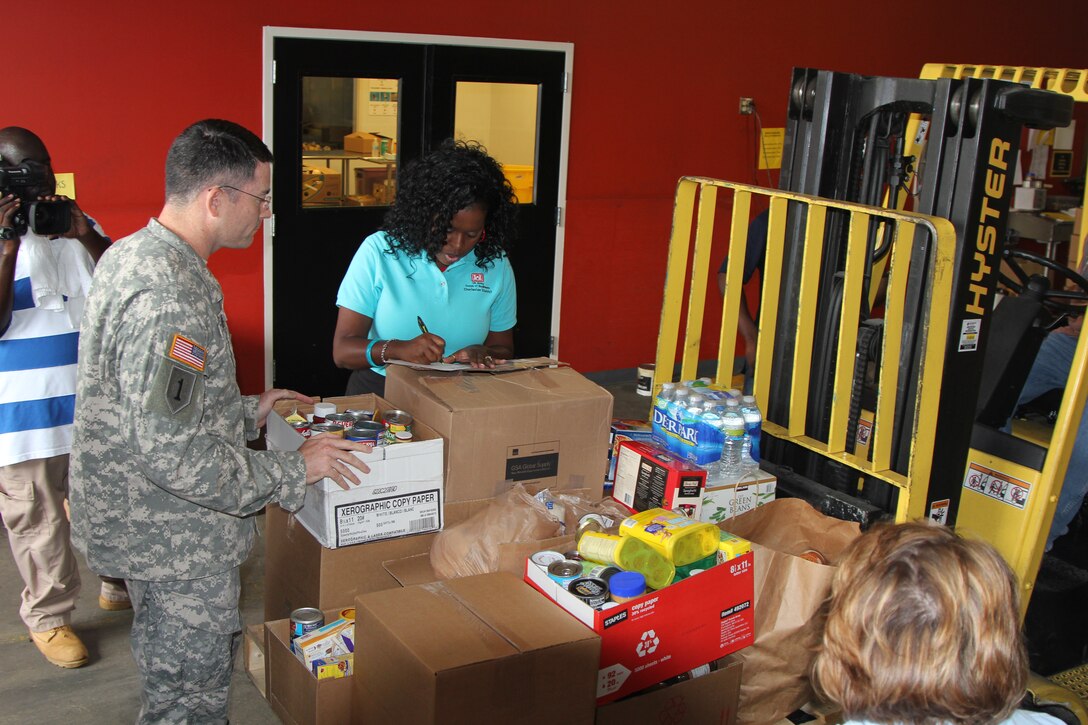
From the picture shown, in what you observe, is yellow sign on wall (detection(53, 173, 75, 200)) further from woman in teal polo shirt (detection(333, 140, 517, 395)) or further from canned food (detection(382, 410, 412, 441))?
canned food (detection(382, 410, 412, 441))

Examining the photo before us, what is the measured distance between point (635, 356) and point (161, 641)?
5538 millimetres

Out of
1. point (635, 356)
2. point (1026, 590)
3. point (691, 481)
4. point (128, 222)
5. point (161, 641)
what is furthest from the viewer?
point (635, 356)

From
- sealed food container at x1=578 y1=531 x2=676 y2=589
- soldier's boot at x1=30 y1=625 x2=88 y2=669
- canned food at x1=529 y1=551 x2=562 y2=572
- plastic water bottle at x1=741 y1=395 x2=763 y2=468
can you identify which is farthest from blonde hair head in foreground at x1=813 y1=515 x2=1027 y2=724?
soldier's boot at x1=30 y1=625 x2=88 y2=669

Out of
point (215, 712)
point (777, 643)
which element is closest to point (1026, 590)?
point (777, 643)

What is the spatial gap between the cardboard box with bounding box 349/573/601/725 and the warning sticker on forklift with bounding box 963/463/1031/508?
168 centimetres

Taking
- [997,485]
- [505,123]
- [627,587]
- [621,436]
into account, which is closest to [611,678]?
[627,587]

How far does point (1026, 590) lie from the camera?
11.0 feet

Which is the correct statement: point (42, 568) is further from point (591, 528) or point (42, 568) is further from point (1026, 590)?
point (1026, 590)

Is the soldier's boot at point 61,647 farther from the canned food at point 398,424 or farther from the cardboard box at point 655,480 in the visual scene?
the cardboard box at point 655,480

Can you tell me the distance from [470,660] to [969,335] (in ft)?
5.96

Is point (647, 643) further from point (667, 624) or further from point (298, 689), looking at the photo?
point (298, 689)

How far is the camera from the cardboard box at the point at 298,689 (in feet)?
9.01

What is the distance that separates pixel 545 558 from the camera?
2.71 m

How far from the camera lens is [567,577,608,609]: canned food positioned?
2.48m
